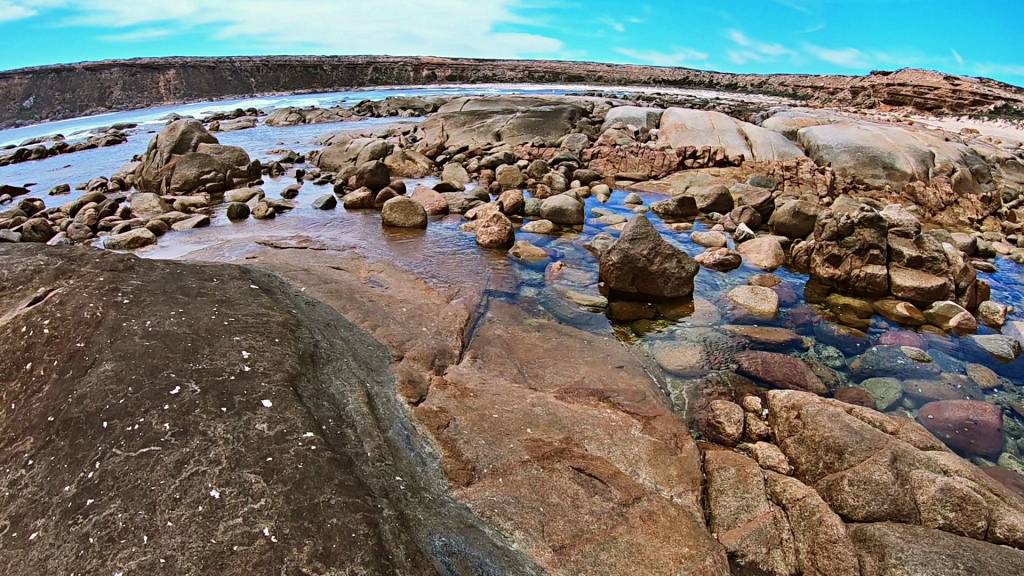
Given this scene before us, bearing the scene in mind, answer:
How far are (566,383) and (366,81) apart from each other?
96832 mm

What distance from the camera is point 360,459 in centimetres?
292

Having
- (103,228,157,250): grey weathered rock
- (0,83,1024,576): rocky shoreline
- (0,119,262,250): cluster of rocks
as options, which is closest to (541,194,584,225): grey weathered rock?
(0,83,1024,576): rocky shoreline

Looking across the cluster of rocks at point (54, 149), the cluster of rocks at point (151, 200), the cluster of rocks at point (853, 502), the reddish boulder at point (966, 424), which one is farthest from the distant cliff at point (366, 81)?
the cluster of rocks at point (54, 149)

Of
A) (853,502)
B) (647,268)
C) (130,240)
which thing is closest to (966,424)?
(853,502)

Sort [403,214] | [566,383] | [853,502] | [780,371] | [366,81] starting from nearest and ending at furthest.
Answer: [853,502] → [566,383] → [780,371] → [403,214] → [366,81]

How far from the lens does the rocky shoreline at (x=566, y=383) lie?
282cm

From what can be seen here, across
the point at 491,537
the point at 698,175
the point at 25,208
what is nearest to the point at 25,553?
the point at 491,537

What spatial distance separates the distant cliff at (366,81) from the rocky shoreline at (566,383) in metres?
39.7

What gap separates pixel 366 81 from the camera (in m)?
89.8

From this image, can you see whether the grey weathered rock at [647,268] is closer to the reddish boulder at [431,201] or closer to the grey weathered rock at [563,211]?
the grey weathered rock at [563,211]

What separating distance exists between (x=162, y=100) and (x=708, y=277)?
86.5 metres

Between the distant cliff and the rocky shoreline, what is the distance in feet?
130

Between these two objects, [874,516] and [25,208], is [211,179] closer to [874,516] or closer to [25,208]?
[25,208]

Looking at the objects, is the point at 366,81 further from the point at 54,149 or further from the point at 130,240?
the point at 130,240
